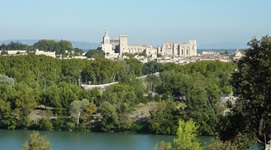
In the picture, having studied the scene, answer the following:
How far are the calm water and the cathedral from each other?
157 feet

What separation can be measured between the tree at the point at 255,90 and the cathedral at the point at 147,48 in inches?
2343

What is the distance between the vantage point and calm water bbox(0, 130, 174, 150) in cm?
1588

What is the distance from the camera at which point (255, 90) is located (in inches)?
254

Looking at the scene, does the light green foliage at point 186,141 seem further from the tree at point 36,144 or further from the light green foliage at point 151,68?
the light green foliage at point 151,68

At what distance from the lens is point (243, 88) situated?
261 inches

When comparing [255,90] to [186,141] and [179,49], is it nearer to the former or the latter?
[186,141]

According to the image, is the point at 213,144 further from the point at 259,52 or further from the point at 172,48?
the point at 172,48

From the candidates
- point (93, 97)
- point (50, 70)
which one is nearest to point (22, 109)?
point (93, 97)

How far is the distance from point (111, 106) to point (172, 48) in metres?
50.5

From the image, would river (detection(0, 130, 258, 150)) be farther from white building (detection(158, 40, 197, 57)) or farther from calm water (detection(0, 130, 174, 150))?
white building (detection(158, 40, 197, 57))

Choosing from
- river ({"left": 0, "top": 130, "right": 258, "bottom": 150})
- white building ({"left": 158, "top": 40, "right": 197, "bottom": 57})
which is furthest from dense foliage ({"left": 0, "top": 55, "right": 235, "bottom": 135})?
white building ({"left": 158, "top": 40, "right": 197, "bottom": 57})

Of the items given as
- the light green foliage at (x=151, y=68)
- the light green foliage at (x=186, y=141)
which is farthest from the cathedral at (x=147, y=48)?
the light green foliage at (x=186, y=141)

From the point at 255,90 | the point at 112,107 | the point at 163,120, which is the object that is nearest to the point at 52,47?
the point at 112,107

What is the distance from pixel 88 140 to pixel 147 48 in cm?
5107
